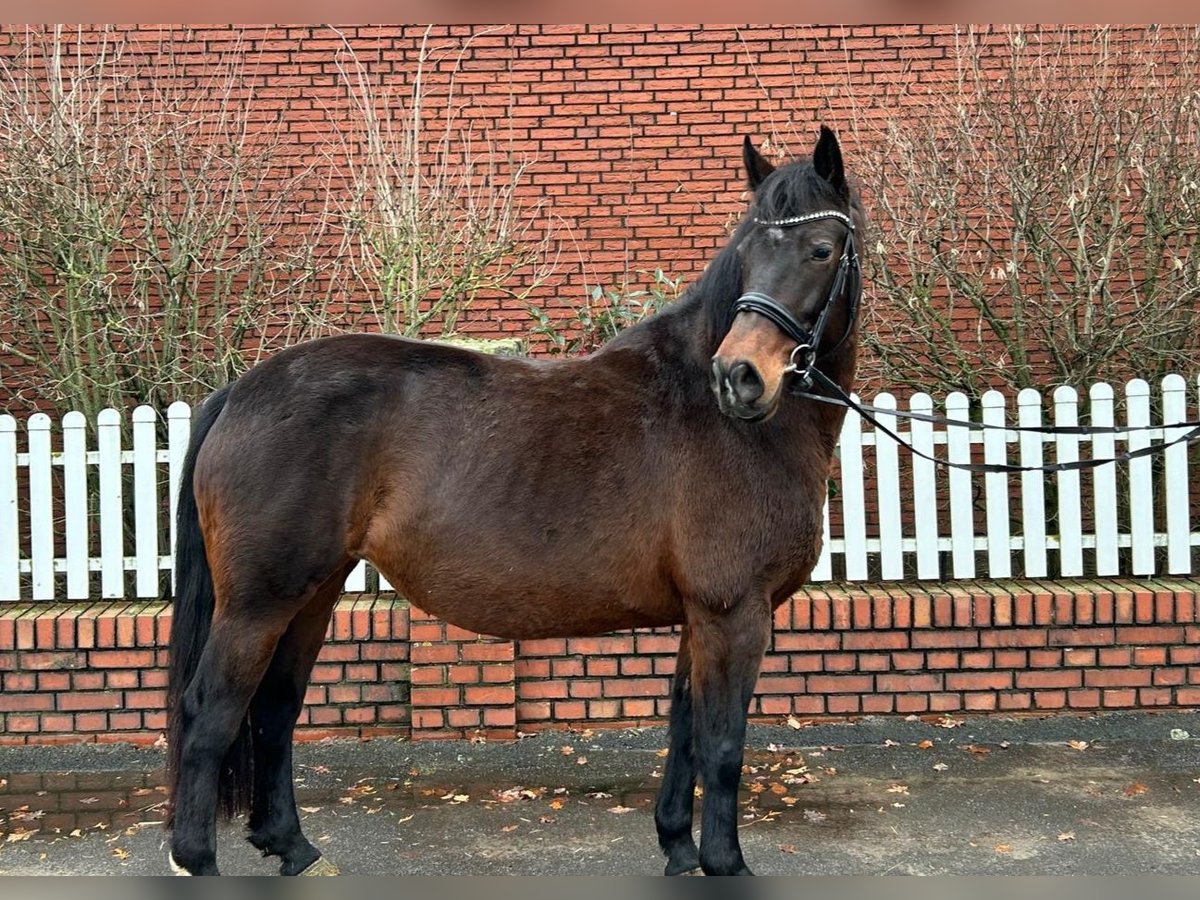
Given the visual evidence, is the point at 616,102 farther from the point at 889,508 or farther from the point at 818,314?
the point at 818,314

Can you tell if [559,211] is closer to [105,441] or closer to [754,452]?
[105,441]

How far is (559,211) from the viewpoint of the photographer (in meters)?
7.58

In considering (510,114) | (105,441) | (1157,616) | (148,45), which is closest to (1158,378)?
(1157,616)

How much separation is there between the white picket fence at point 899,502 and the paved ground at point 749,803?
2.81ft

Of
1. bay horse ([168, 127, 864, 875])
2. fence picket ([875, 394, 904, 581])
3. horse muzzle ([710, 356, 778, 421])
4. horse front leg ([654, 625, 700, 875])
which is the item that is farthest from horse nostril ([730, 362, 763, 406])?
fence picket ([875, 394, 904, 581])

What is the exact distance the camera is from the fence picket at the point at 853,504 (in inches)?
203

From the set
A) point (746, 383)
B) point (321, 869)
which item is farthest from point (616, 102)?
point (321, 869)

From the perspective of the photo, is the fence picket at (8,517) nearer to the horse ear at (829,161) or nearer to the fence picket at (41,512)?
the fence picket at (41,512)

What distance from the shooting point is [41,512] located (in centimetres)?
510

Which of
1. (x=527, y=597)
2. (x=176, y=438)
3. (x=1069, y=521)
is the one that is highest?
(x=176, y=438)

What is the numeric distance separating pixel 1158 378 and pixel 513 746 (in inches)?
184

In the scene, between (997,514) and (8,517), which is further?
(997,514)

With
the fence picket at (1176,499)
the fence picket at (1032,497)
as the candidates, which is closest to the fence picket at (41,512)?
the fence picket at (1032,497)

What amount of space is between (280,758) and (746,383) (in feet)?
7.19
